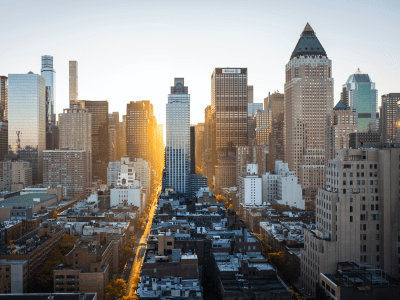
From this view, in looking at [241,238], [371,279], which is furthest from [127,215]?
[371,279]

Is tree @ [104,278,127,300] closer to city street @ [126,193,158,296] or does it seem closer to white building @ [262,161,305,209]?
city street @ [126,193,158,296]

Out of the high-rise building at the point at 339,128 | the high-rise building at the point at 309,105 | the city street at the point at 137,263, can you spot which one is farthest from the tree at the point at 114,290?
the high-rise building at the point at 339,128

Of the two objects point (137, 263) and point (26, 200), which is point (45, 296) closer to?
point (137, 263)

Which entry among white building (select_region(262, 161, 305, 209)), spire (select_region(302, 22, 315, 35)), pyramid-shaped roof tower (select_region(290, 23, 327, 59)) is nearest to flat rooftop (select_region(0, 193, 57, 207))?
white building (select_region(262, 161, 305, 209))

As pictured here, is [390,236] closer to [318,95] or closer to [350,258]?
[350,258]

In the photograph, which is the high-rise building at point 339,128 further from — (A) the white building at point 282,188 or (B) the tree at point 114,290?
(B) the tree at point 114,290

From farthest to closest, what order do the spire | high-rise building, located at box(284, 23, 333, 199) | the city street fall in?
the spire → high-rise building, located at box(284, 23, 333, 199) → the city street

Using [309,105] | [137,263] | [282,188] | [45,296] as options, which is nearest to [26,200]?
[137,263]
